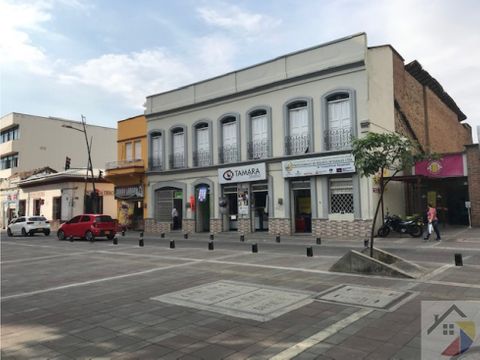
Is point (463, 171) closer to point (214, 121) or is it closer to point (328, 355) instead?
point (214, 121)

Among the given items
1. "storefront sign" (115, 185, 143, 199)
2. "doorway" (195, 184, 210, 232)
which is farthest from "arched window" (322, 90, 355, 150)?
"storefront sign" (115, 185, 143, 199)

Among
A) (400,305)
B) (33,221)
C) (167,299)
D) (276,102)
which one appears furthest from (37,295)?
(33,221)

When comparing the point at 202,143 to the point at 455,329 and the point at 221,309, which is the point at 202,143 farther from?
the point at 455,329

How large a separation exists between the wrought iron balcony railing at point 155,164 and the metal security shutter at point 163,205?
163cm

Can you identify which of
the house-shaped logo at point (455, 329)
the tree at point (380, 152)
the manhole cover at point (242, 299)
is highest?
the tree at point (380, 152)

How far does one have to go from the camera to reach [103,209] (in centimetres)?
3931

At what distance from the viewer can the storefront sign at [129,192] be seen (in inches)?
1198

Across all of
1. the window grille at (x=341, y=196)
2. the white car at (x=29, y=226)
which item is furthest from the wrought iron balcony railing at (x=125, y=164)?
the window grille at (x=341, y=196)

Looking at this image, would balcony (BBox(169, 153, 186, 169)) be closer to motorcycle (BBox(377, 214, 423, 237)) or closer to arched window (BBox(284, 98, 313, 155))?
arched window (BBox(284, 98, 313, 155))

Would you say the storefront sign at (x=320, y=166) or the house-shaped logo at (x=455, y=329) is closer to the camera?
the house-shaped logo at (x=455, y=329)

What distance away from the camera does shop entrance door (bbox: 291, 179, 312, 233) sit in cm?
2242

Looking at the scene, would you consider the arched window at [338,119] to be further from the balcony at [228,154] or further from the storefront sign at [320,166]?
the balcony at [228,154]

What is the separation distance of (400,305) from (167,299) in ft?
13.4

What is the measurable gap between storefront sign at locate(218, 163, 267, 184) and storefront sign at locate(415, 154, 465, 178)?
8.43 m
